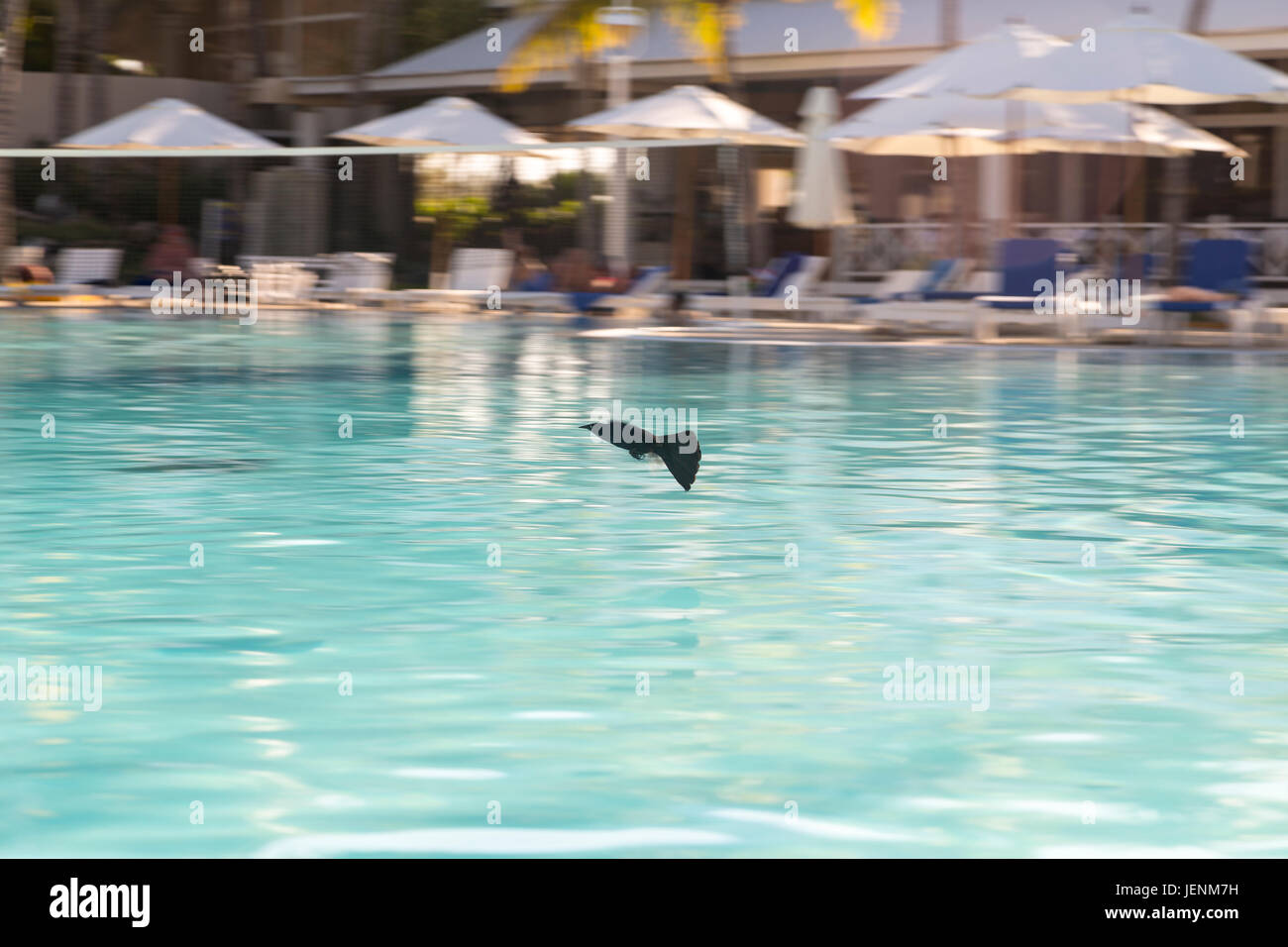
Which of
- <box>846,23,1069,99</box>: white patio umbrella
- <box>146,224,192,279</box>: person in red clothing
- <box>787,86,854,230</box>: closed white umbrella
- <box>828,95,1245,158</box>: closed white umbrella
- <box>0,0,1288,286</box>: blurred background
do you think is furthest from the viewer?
<box>146,224,192,279</box>: person in red clothing

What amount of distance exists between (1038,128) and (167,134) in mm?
13071

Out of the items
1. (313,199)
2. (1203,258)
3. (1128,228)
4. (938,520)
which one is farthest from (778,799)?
(313,199)

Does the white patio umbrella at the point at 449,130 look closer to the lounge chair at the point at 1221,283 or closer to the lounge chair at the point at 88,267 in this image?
the lounge chair at the point at 88,267

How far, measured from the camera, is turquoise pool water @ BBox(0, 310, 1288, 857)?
17.1 feet

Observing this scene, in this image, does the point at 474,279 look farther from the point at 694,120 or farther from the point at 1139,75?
the point at 1139,75

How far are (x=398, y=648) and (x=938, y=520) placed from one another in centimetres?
383

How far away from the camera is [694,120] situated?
26.7 metres

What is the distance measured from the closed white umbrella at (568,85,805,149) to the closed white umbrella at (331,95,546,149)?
8.84 ft

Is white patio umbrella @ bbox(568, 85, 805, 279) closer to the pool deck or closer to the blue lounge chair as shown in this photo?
the pool deck

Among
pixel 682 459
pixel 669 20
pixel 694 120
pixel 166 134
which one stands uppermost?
pixel 669 20

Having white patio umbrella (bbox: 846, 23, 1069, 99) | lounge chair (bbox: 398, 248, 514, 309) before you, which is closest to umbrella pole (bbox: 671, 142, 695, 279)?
lounge chair (bbox: 398, 248, 514, 309)

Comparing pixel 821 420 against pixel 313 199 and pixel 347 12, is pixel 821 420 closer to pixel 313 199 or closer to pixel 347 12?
pixel 313 199

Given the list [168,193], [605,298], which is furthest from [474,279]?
[168,193]

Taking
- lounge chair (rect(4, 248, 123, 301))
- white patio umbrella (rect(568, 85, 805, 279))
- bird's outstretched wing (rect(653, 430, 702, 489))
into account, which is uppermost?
white patio umbrella (rect(568, 85, 805, 279))
